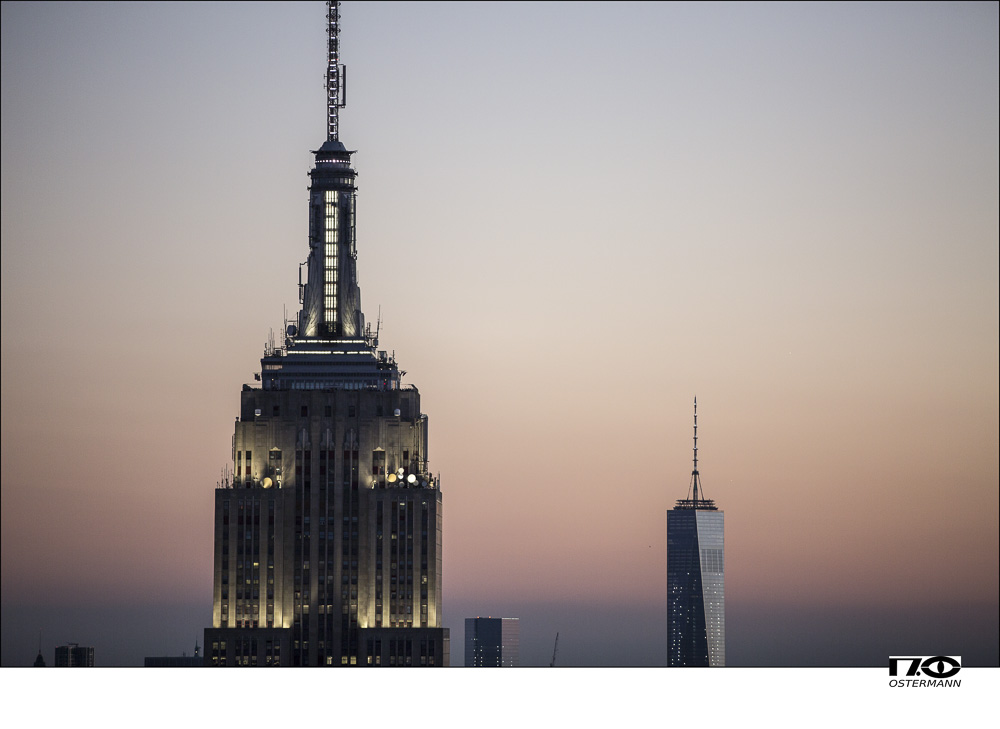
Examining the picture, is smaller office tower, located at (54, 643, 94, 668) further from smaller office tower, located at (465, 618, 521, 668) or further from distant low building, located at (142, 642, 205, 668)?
smaller office tower, located at (465, 618, 521, 668)

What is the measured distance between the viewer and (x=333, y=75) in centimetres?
14688

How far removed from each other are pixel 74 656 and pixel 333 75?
4980cm

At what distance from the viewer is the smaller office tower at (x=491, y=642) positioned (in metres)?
153
